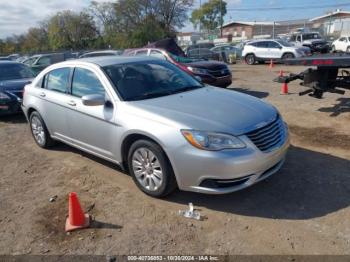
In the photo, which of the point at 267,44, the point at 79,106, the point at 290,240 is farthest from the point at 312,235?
the point at 267,44

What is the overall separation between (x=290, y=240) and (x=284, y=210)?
0.55 m

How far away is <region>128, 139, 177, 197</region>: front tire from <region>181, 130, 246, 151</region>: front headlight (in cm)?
44

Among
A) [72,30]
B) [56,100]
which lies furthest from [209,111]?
[72,30]

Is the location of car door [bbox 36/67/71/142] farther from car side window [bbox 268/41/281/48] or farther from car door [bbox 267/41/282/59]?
car side window [bbox 268/41/281/48]

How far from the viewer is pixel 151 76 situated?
201 inches

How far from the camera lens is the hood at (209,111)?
12.7 feet

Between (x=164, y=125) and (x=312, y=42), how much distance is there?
27.6m

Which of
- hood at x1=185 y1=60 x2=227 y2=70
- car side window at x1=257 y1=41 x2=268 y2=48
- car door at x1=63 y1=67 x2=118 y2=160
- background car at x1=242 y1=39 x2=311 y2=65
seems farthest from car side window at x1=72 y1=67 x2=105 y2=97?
car side window at x1=257 y1=41 x2=268 y2=48

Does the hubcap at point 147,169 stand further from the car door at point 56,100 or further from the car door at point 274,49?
the car door at point 274,49

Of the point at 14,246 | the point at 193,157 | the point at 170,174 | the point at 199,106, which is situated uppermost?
the point at 199,106

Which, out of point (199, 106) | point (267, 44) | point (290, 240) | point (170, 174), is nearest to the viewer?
point (290, 240)

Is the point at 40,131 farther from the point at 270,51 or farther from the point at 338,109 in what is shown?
the point at 270,51

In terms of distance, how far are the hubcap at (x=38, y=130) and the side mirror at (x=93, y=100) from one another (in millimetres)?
2190

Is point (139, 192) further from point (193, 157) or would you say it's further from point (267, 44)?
point (267, 44)
